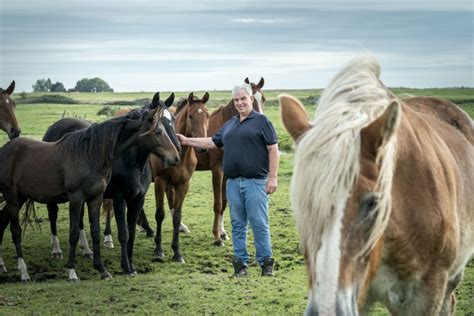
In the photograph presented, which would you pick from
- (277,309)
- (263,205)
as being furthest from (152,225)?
(277,309)

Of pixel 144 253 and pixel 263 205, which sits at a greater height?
pixel 263 205

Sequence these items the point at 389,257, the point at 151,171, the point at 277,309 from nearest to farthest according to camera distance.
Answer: the point at 389,257
the point at 277,309
the point at 151,171

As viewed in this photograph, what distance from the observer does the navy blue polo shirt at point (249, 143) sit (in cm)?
820

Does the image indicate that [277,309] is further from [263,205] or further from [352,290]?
[352,290]

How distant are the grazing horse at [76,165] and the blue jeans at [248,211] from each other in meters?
1.29

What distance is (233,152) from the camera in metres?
8.28

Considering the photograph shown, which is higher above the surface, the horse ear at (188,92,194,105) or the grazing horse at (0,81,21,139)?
the horse ear at (188,92,194,105)

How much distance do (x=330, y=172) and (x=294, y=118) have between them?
0.51 meters

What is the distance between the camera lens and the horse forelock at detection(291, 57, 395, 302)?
2969mm

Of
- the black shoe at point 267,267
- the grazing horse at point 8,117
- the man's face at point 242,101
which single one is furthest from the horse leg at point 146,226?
the man's face at point 242,101

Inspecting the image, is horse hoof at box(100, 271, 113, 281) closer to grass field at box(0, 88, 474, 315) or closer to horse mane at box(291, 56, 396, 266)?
grass field at box(0, 88, 474, 315)

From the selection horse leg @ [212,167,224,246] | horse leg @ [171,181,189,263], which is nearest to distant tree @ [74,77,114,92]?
horse leg @ [212,167,224,246]

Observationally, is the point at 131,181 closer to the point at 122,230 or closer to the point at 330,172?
the point at 122,230

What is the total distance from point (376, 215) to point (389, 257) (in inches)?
21.1
